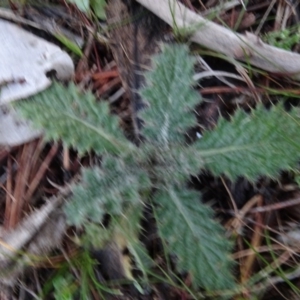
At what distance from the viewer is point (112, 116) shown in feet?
4.09

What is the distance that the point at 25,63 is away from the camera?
1.32 metres

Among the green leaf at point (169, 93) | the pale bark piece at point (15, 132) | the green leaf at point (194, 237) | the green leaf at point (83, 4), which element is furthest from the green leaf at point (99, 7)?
the green leaf at point (194, 237)

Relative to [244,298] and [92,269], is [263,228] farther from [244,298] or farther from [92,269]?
[92,269]

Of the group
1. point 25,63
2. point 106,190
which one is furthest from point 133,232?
point 25,63

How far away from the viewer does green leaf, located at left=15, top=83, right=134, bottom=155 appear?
3.97ft

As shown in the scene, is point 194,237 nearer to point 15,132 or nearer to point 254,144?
point 254,144

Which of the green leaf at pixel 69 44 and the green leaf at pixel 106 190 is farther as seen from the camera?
the green leaf at pixel 69 44

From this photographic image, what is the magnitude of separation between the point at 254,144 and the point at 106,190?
1.17ft

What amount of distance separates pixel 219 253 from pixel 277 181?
0.23 m

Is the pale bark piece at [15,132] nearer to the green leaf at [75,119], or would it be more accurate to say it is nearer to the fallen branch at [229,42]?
the green leaf at [75,119]

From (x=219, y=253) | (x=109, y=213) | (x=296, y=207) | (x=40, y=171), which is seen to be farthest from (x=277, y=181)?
(x=40, y=171)

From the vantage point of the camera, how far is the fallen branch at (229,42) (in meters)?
1.29

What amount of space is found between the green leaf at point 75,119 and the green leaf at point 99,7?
237 mm

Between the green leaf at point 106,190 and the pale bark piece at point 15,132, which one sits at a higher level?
the pale bark piece at point 15,132
